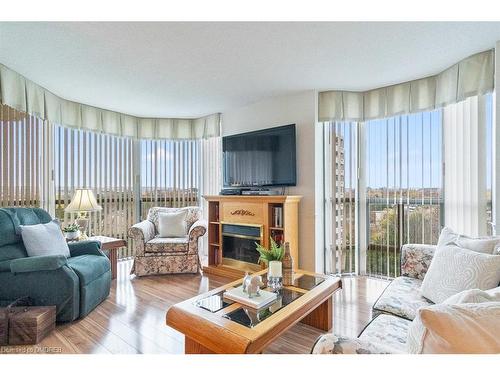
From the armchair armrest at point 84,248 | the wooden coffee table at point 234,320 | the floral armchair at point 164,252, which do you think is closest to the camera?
the wooden coffee table at point 234,320

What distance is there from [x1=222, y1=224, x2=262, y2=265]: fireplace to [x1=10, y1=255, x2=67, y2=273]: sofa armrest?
1964 millimetres

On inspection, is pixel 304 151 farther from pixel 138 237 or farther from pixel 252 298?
pixel 138 237

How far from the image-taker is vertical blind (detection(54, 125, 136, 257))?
3.66m

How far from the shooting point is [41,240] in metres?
2.32

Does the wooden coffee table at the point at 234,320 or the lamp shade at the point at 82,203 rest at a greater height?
the lamp shade at the point at 82,203

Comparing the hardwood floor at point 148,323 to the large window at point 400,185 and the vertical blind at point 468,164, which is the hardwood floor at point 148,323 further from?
the vertical blind at point 468,164

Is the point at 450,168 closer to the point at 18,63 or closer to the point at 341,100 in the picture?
the point at 341,100

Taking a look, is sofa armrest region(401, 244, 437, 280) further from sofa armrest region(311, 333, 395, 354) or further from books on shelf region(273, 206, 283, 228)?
sofa armrest region(311, 333, 395, 354)

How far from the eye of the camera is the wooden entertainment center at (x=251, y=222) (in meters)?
3.17

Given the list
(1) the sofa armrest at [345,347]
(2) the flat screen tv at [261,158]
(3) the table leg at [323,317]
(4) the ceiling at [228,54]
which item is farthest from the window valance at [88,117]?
(1) the sofa armrest at [345,347]

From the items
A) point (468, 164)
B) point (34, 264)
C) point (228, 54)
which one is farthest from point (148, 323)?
point (468, 164)

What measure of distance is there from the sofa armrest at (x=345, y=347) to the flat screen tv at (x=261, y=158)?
102 inches

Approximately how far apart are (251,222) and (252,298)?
1.70 metres

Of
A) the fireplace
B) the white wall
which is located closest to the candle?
the fireplace
